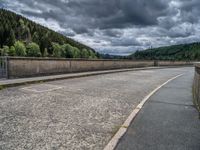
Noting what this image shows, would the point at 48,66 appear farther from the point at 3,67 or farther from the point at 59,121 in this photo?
the point at 59,121

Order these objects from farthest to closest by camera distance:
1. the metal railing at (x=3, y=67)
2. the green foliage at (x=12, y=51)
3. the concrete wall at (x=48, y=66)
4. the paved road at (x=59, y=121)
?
the green foliage at (x=12, y=51)
the concrete wall at (x=48, y=66)
the metal railing at (x=3, y=67)
the paved road at (x=59, y=121)

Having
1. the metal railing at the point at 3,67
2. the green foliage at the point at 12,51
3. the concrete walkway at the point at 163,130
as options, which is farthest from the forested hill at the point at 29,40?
the concrete walkway at the point at 163,130

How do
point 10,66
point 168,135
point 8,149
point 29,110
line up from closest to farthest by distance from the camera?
point 8,149 → point 168,135 → point 29,110 → point 10,66

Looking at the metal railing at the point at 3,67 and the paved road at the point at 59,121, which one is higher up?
the metal railing at the point at 3,67

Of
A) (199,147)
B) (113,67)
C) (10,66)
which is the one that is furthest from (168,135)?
(113,67)

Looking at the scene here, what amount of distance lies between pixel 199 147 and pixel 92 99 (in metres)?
4.39

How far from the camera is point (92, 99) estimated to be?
772 cm

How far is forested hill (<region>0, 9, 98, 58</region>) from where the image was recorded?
368ft

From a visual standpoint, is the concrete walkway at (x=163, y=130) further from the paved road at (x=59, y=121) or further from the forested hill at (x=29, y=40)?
the forested hill at (x=29, y=40)

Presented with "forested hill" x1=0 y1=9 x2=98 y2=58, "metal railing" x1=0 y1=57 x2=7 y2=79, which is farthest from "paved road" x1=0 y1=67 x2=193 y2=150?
"forested hill" x1=0 y1=9 x2=98 y2=58

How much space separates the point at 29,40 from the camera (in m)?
134

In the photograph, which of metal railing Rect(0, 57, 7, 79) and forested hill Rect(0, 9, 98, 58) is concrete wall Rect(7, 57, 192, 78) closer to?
metal railing Rect(0, 57, 7, 79)

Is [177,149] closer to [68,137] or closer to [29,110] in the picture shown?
[68,137]

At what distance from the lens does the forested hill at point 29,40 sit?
368ft
